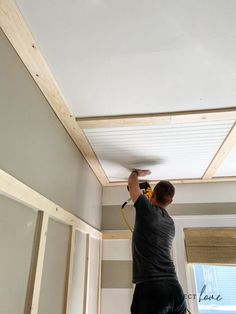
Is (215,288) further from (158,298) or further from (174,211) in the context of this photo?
(158,298)

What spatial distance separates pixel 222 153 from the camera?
2.40 m

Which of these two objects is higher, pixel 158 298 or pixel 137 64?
pixel 137 64

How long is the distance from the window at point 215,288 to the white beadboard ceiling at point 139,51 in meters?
2.03

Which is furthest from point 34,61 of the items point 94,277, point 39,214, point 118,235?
point 118,235

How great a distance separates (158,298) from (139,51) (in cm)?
155

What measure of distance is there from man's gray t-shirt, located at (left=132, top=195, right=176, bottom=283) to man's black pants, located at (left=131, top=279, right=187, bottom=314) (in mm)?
58

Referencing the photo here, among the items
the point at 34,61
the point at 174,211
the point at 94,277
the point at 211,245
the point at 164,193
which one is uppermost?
the point at 34,61

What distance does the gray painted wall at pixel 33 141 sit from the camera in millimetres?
1147

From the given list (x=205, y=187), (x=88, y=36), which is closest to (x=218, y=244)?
(x=205, y=187)

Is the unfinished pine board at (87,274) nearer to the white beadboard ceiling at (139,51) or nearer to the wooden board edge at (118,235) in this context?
the wooden board edge at (118,235)

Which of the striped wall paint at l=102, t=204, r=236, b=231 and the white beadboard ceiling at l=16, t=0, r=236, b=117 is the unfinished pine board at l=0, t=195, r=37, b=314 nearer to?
the white beadboard ceiling at l=16, t=0, r=236, b=117

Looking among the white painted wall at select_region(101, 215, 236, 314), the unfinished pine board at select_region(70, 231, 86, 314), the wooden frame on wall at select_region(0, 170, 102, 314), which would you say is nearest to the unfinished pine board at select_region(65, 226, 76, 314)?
the wooden frame on wall at select_region(0, 170, 102, 314)

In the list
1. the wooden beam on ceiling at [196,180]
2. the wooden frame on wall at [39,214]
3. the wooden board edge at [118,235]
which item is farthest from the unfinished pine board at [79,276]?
the wooden beam on ceiling at [196,180]

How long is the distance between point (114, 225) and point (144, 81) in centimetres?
212
